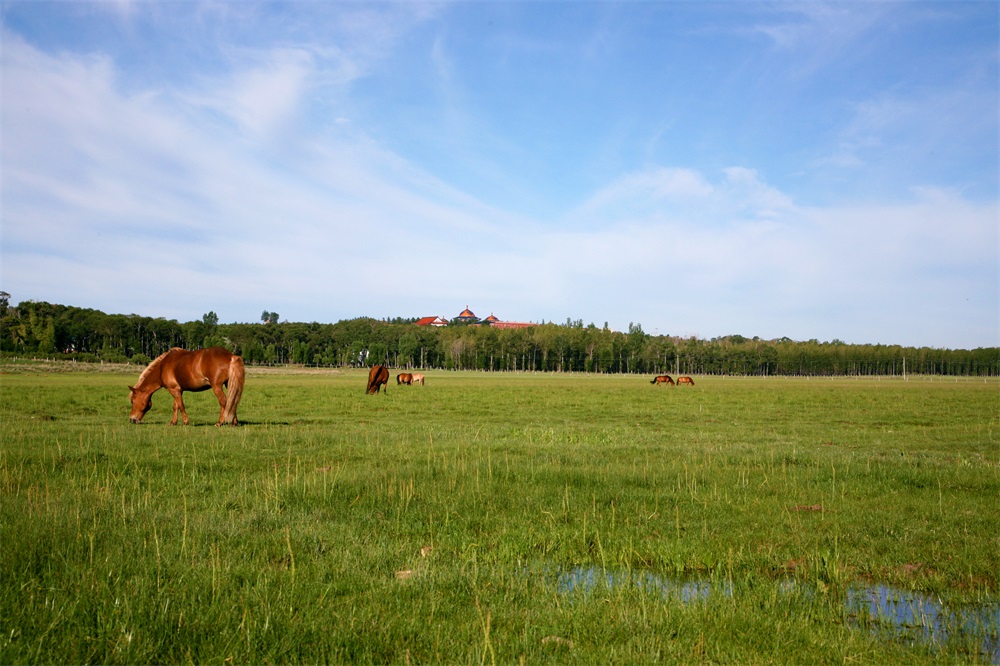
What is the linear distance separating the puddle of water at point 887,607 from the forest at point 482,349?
14215 cm

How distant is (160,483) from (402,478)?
3.95 metres

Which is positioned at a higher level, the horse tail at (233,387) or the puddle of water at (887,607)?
the horse tail at (233,387)

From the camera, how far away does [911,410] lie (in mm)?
34000

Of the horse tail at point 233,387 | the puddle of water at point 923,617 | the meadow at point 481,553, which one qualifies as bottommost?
the puddle of water at point 923,617

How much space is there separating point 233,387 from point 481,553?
14972 millimetres

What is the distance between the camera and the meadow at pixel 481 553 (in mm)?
4863

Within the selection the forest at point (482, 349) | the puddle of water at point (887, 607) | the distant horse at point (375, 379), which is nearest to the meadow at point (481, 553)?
the puddle of water at point (887, 607)

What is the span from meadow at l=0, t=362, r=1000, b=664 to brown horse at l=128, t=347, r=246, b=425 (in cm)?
476

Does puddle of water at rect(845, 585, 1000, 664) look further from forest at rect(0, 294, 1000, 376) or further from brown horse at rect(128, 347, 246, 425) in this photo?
forest at rect(0, 294, 1000, 376)

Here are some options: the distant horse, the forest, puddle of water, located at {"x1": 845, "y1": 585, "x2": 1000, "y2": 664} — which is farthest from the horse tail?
the forest

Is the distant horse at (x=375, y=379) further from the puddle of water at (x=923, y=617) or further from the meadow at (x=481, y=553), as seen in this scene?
the puddle of water at (x=923, y=617)

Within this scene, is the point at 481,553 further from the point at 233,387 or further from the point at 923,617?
the point at 233,387

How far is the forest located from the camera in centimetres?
Answer: 14462

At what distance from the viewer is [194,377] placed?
20.4 meters
